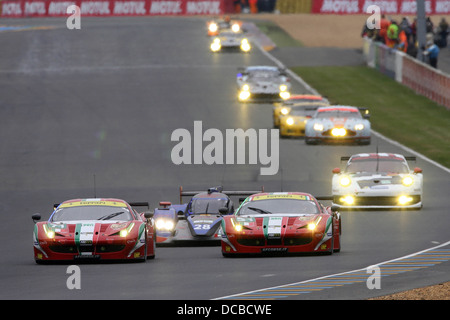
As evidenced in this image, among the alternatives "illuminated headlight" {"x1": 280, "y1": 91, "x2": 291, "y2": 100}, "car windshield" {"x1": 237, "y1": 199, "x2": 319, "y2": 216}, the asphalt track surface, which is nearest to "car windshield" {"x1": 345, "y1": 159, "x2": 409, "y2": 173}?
the asphalt track surface

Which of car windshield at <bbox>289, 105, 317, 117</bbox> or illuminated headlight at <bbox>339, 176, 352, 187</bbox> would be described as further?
car windshield at <bbox>289, 105, 317, 117</bbox>

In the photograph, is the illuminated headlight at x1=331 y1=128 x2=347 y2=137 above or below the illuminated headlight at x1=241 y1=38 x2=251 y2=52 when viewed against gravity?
above

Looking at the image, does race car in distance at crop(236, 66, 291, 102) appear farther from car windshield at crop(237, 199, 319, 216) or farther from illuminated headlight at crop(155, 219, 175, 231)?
car windshield at crop(237, 199, 319, 216)

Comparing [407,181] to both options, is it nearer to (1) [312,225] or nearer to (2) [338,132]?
(1) [312,225]

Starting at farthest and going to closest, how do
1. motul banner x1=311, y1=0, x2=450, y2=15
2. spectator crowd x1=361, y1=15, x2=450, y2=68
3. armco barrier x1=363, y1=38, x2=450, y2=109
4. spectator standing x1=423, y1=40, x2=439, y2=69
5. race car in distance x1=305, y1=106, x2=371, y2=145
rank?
motul banner x1=311, y1=0, x2=450, y2=15, spectator crowd x1=361, y1=15, x2=450, y2=68, spectator standing x1=423, y1=40, x2=439, y2=69, armco barrier x1=363, y1=38, x2=450, y2=109, race car in distance x1=305, y1=106, x2=371, y2=145

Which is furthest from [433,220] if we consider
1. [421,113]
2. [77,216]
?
[421,113]

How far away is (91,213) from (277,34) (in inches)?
2163

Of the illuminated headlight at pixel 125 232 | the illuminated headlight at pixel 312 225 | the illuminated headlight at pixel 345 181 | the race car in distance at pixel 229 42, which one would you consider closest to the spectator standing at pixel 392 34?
the race car in distance at pixel 229 42

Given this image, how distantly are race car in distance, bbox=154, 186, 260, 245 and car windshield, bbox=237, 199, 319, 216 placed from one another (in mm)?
1747

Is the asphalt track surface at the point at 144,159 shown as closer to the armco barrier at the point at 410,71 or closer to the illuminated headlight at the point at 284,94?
the illuminated headlight at the point at 284,94

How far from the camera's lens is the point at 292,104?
1730 inches

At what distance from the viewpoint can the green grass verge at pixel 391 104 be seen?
139ft

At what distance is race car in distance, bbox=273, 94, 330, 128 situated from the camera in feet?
143

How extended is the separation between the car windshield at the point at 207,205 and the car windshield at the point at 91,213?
12.7ft
